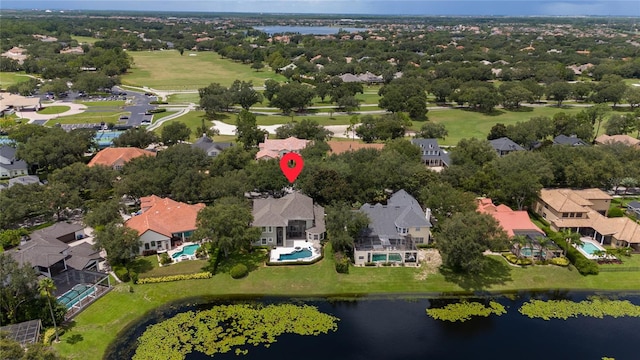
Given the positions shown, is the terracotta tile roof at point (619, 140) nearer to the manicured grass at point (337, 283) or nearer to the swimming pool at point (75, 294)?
the manicured grass at point (337, 283)

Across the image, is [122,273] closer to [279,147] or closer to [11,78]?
[279,147]

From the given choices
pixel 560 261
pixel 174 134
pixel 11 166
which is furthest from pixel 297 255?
pixel 11 166

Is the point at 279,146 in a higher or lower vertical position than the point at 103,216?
lower

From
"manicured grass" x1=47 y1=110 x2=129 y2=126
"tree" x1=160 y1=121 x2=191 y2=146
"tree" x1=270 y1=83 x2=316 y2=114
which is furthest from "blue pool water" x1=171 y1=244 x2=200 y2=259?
"manicured grass" x1=47 y1=110 x2=129 y2=126

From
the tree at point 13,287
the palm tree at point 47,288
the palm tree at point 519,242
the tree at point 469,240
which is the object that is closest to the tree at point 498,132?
the palm tree at point 519,242

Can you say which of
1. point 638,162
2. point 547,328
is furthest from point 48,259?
point 638,162
